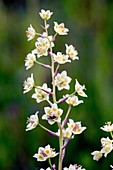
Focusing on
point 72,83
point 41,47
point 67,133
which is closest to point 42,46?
point 41,47

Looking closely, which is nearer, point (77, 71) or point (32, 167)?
point (32, 167)

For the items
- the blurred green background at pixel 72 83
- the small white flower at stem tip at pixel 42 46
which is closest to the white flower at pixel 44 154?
the small white flower at stem tip at pixel 42 46

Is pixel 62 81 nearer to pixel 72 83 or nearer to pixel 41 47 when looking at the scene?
pixel 41 47

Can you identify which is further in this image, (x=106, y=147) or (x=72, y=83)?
(x=72, y=83)

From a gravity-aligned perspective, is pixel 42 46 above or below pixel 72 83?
below

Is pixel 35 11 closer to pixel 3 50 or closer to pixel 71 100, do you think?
pixel 3 50

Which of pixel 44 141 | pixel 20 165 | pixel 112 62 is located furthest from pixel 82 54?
pixel 20 165

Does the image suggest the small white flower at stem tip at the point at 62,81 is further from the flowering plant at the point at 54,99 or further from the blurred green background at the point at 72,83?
the blurred green background at the point at 72,83

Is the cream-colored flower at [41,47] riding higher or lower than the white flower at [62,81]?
higher
